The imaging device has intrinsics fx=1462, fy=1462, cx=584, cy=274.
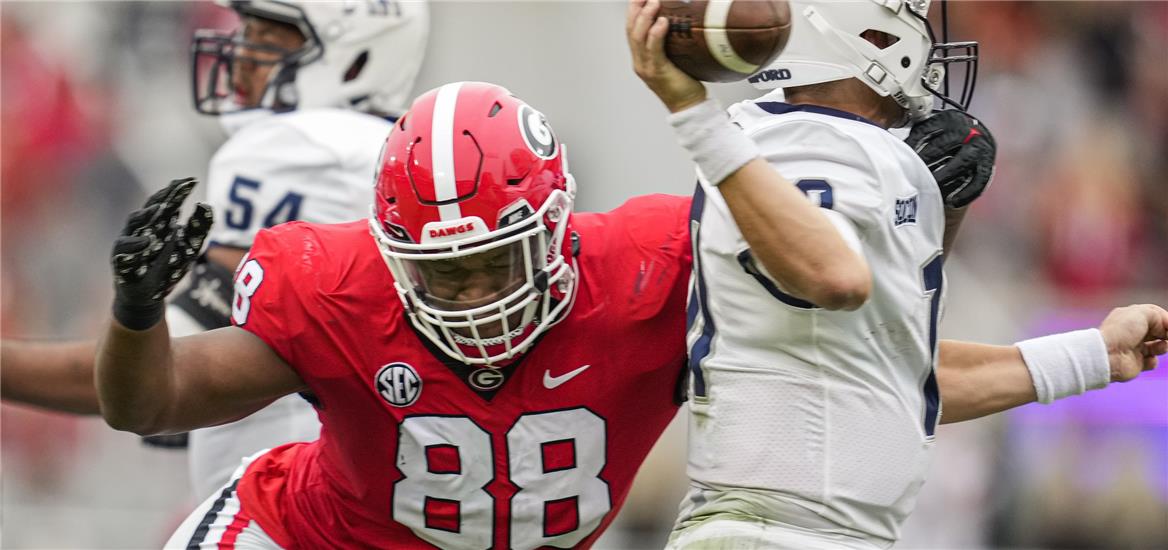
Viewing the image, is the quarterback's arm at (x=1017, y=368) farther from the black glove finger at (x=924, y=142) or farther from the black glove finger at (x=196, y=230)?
the black glove finger at (x=196, y=230)

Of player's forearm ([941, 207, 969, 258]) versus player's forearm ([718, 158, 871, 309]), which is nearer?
player's forearm ([718, 158, 871, 309])

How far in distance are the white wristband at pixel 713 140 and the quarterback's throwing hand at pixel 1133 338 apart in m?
1.07

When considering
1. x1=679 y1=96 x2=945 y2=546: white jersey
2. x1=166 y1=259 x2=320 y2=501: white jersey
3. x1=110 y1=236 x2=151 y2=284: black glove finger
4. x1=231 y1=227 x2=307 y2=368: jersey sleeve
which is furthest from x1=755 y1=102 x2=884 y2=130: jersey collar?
x1=166 y1=259 x2=320 y2=501: white jersey

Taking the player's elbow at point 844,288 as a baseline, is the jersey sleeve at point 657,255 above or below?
below

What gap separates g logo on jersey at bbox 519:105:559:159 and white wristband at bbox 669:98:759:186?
617 mm

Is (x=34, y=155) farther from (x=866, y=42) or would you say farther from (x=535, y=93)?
(x=866, y=42)

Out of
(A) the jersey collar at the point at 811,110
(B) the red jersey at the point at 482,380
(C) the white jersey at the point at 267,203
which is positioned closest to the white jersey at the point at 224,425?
(C) the white jersey at the point at 267,203

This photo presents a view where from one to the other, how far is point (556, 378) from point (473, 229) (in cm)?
38

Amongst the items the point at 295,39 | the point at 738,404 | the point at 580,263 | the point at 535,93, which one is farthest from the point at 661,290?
the point at 535,93

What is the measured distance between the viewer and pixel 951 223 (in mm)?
2861

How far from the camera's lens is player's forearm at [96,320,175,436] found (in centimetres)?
259

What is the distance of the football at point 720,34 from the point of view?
88.4 inches

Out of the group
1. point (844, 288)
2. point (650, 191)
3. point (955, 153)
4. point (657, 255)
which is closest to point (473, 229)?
point (657, 255)

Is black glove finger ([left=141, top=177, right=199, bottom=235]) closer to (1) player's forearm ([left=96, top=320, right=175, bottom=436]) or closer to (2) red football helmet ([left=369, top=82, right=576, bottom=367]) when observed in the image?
(1) player's forearm ([left=96, top=320, right=175, bottom=436])
